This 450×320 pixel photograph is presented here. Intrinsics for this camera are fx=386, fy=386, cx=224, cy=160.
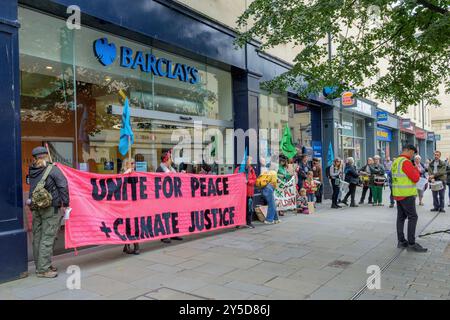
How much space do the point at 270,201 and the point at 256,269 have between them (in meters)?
4.15

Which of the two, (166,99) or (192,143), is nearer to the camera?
(166,99)

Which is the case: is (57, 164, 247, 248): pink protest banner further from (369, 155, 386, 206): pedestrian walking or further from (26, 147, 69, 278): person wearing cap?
(369, 155, 386, 206): pedestrian walking

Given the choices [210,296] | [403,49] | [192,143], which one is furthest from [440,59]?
[210,296]

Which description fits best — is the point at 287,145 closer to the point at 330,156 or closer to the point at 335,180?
the point at 335,180

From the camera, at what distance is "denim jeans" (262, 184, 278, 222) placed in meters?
9.61

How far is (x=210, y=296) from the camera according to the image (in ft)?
15.0

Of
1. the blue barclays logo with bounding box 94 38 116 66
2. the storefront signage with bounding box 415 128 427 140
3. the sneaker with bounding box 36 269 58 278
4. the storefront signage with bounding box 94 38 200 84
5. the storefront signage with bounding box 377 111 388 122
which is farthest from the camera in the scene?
the storefront signage with bounding box 415 128 427 140

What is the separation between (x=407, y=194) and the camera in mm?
6930

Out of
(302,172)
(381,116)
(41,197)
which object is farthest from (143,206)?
(381,116)

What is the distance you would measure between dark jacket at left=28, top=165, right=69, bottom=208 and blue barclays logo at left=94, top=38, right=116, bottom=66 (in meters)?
3.21

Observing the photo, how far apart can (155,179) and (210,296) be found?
9.45 ft

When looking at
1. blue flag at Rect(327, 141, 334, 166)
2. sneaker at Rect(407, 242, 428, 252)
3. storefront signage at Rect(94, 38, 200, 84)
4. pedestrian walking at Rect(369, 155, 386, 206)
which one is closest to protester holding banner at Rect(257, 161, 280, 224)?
storefront signage at Rect(94, 38, 200, 84)
